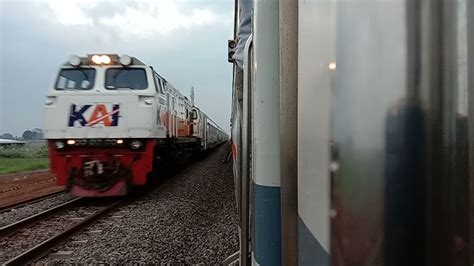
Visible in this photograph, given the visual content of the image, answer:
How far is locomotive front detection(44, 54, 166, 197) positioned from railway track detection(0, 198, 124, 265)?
522 millimetres

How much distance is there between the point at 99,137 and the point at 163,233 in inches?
135

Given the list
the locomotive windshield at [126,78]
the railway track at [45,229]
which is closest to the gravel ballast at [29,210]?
the railway track at [45,229]

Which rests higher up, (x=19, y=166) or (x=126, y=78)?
(x=126, y=78)

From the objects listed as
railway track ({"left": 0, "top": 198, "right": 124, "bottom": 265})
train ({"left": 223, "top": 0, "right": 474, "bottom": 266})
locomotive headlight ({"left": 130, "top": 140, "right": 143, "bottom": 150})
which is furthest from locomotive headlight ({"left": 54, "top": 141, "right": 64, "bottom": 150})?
train ({"left": 223, "top": 0, "right": 474, "bottom": 266})

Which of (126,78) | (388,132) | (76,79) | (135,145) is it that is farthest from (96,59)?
(388,132)

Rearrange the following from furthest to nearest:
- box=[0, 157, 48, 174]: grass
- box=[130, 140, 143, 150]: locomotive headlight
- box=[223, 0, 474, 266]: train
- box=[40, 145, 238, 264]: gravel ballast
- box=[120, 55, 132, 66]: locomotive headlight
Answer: box=[0, 157, 48, 174]: grass → box=[120, 55, 132, 66]: locomotive headlight → box=[130, 140, 143, 150]: locomotive headlight → box=[40, 145, 238, 264]: gravel ballast → box=[223, 0, 474, 266]: train

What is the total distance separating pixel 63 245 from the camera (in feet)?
18.3

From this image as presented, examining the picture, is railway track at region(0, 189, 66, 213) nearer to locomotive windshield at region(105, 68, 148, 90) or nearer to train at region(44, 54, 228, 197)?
train at region(44, 54, 228, 197)

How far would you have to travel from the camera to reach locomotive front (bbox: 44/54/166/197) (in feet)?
28.6

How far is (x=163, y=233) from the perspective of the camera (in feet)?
20.1

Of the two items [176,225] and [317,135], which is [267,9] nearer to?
[317,135]

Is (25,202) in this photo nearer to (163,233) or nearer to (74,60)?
(74,60)

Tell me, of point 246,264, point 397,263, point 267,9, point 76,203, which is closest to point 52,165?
point 76,203

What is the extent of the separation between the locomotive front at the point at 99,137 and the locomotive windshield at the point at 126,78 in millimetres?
199
